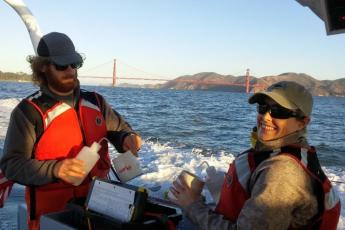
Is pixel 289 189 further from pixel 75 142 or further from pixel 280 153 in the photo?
pixel 75 142

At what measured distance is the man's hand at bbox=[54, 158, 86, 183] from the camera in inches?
84.1

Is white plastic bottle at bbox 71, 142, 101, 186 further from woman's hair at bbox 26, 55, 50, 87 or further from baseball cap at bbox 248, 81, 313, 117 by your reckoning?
baseball cap at bbox 248, 81, 313, 117

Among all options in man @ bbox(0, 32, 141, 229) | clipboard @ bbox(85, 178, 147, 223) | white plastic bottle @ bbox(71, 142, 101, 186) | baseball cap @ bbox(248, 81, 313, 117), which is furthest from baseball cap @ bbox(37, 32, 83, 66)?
baseball cap @ bbox(248, 81, 313, 117)

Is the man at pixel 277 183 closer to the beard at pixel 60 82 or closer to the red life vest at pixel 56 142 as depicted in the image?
the red life vest at pixel 56 142

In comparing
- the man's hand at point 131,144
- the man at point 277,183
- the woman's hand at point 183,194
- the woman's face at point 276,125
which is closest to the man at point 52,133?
the man's hand at point 131,144

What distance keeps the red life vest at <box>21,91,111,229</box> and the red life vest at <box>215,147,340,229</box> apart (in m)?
0.91

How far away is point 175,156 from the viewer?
27.7 ft

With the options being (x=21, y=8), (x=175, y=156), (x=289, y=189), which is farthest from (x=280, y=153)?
(x=175, y=156)

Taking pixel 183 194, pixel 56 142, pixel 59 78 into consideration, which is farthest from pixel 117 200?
pixel 59 78

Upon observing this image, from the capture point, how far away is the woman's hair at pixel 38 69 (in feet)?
8.00

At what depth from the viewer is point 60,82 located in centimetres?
244

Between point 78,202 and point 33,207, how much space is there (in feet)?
0.89

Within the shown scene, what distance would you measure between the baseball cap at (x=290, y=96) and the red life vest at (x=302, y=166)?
0.18m

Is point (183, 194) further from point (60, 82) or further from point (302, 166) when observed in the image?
point (60, 82)
